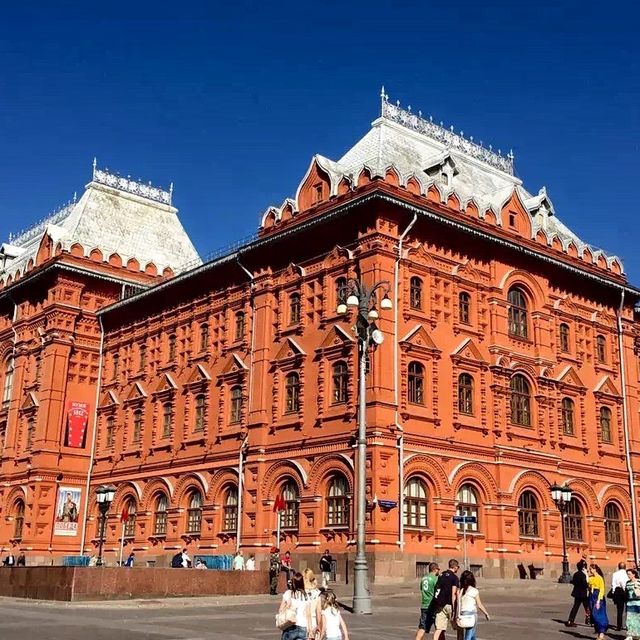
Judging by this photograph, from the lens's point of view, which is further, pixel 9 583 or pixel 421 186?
pixel 421 186

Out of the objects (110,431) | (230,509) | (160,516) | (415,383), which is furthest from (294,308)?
(110,431)

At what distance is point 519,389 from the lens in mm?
39375

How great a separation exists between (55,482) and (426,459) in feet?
75.8

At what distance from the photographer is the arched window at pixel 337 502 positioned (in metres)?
33.9

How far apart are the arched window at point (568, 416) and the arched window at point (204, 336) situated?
16985 mm

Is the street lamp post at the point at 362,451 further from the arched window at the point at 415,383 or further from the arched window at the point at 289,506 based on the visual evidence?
the arched window at the point at 289,506

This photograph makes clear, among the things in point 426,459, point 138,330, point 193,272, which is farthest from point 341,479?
point 138,330

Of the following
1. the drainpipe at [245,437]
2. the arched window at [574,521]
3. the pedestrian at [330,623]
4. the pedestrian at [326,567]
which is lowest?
the pedestrian at [330,623]

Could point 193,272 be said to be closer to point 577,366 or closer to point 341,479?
point 341,479

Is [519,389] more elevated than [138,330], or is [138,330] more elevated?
[138,330]

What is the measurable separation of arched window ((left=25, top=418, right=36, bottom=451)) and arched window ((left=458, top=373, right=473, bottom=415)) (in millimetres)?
24959

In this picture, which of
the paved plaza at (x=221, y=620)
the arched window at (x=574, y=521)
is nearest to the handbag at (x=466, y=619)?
the paved plaza at (x=221, y=620)

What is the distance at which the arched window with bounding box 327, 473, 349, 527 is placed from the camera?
33906 mm

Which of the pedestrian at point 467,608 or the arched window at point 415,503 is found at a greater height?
the arched window at point 415,503
